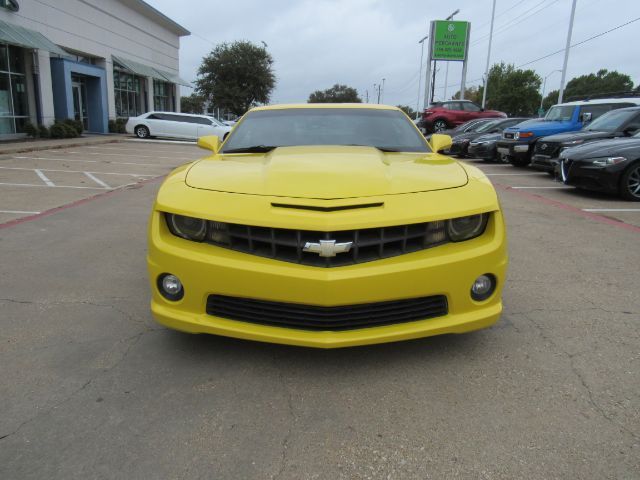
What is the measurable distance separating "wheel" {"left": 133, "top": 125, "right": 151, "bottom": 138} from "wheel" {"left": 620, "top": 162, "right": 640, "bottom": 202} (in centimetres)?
2285

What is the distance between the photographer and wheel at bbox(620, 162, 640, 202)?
757 centimetres

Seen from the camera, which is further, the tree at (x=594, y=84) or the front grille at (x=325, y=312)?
the tree at (x=594, y=84)

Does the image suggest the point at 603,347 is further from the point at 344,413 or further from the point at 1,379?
the point at 1,379

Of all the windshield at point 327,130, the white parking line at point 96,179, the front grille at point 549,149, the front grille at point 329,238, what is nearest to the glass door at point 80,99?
the white parking line at point 96,179

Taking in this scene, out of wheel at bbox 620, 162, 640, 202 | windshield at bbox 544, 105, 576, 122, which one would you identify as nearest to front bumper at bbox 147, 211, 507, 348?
wheel at bbox 620, 162, 640, 202

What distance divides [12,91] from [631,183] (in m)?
20.9

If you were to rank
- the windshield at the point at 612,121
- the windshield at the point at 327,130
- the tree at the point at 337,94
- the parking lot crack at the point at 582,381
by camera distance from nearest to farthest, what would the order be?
1. the parking lot crack at the point at 582,381
2. the windshield at the point at 327,130
3. the windshield at the point at 612,121
4. the tree at the point at 337,94

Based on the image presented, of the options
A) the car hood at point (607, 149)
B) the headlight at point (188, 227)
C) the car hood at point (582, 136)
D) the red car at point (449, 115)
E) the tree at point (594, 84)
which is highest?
the tree at point (594, 84)

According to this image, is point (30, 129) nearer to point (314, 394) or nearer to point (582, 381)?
point (314, 394)

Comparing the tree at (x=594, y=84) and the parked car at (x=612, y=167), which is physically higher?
the tree at (x=594, y=84)

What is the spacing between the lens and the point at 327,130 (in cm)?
379

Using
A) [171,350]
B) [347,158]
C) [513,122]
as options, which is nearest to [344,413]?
[171,350]

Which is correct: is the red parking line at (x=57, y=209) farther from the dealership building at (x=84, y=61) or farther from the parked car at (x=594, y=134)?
the dealership building at (x=84, y=61)

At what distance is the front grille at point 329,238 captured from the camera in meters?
2.29
